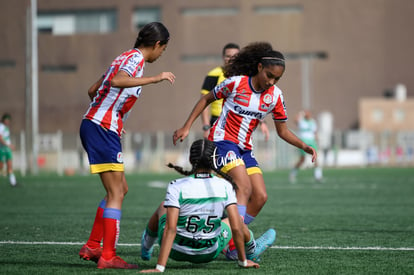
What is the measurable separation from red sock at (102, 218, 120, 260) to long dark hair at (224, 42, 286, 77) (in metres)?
2.02

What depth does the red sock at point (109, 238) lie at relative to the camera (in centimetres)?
682

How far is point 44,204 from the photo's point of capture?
15.4 m

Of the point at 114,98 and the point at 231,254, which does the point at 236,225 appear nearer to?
the point at 231,254

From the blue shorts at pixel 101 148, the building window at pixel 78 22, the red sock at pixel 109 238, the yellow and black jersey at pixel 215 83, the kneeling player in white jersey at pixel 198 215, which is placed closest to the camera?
the kneeling player in white jersey at pixel 198 215

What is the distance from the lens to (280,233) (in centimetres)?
988

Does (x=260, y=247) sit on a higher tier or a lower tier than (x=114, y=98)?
lower

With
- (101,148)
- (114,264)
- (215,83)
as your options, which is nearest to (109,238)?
(114,264)

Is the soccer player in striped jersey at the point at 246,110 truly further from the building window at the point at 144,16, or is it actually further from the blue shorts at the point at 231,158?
the building window at the point at 144,16

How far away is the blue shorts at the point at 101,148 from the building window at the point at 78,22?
5290 cm

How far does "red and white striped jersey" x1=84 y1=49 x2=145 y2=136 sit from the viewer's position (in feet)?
22.6

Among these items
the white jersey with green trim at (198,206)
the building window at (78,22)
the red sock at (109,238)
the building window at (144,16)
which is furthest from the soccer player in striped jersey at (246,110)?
the building window at (78,22)

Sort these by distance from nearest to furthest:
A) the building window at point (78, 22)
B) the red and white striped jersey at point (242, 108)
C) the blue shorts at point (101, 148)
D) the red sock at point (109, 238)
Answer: the red sock at point (109, 238) < the blue shorts at point (101, 148) < the red and white striped jersey at point (242, 108) < the building window at point (78, 22)

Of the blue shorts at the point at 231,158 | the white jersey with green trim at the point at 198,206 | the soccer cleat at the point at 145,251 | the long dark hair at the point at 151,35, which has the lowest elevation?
the soccer cleat at the point at 145,251

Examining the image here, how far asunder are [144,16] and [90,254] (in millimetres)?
52676
